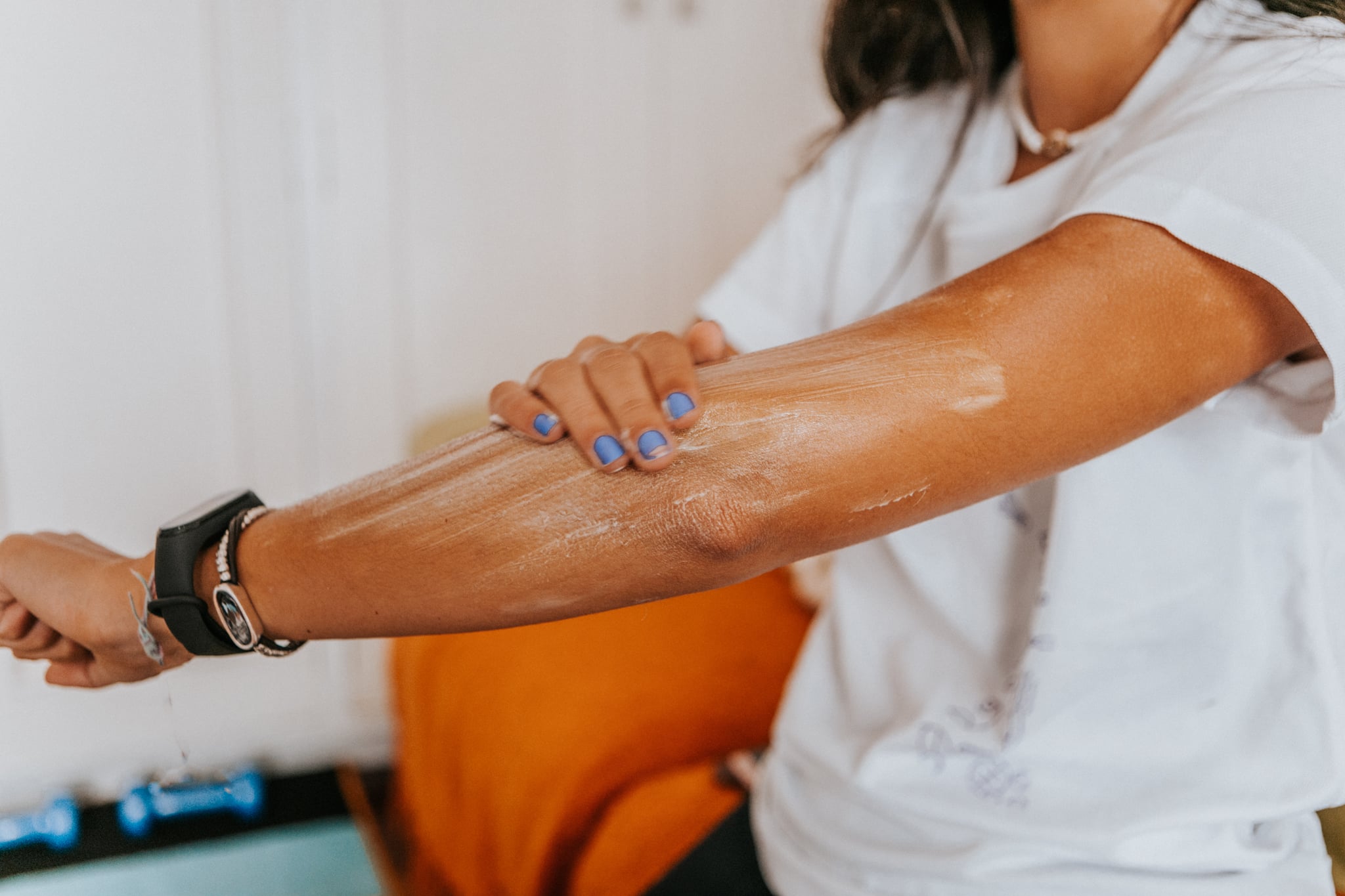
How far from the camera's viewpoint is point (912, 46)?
805 millimetres

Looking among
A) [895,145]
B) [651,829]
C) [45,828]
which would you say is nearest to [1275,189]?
[895,145]

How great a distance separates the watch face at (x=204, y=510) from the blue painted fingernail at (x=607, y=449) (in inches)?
8.6

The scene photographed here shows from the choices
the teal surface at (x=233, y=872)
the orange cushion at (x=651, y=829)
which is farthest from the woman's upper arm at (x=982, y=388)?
the teal surface at (x=233, y=872)

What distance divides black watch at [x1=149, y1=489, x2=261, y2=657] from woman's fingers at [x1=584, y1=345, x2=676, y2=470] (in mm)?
221

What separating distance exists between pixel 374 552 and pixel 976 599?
1.41 ft

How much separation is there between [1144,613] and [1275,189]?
278mm

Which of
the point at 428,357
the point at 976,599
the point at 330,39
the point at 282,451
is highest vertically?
the point at 330,39

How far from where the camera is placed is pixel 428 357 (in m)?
1.97

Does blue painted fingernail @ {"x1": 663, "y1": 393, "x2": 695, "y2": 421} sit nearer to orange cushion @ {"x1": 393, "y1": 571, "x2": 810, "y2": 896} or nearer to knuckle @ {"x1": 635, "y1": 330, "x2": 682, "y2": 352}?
knuckle @ {"x1": 635, "y1": 330, "x2": 682, "y2": 352}

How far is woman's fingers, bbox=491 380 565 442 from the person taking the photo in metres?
0.46

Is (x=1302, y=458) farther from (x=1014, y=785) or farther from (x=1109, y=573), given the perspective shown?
(x=1014, y=785)

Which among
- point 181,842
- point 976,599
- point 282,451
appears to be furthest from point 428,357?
point 976,599

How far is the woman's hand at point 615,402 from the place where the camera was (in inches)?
16.9

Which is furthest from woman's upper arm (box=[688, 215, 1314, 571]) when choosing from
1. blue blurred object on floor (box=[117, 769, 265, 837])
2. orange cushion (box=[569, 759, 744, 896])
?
blue blurred object on floor (box=[117, 769, 265, 837])
